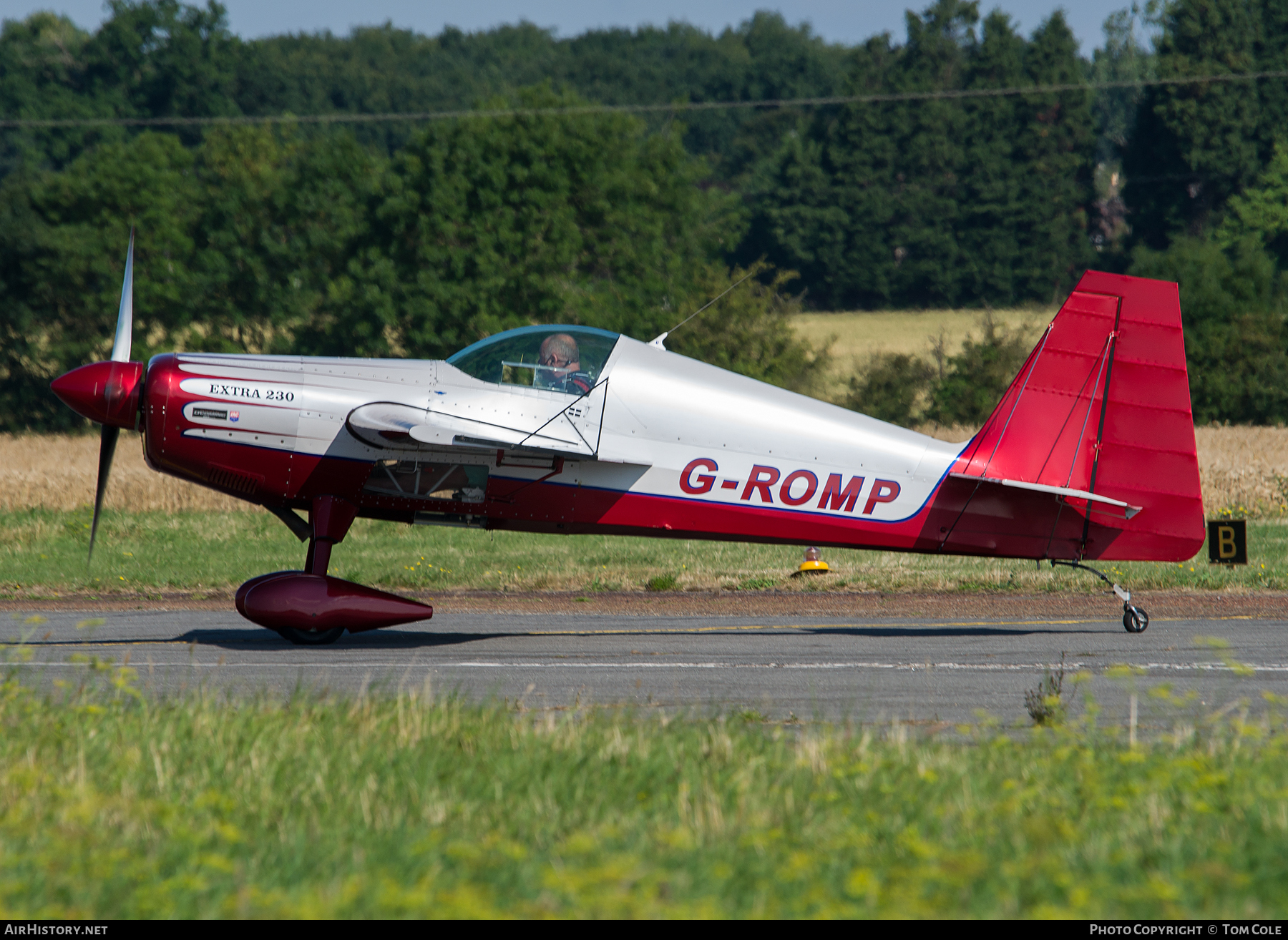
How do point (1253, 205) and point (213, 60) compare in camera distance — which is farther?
point (213, 60)

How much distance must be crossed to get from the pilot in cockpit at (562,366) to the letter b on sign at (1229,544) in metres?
6.12

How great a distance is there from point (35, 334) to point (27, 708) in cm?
4845

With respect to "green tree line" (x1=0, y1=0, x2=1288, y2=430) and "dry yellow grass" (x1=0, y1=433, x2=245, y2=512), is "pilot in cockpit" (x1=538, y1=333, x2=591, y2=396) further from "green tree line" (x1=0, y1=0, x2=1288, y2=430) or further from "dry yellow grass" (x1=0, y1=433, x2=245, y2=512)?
"dry yellow grass" (x1=0, y1=433, x2=245, y2=512)

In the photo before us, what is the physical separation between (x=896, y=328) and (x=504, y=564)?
2442 inches

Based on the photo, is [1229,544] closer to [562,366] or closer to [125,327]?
[562,366]

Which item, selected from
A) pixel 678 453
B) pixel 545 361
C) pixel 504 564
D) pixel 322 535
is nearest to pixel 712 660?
pixel 678 453

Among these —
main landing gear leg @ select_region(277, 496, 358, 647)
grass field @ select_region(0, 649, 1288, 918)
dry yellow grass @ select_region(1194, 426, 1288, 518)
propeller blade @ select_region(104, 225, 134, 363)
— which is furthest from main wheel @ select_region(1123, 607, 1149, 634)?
dry yellow grass @ select_region(1194, 426, 1288, 518)

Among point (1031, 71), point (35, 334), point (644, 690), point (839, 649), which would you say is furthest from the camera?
point (1031, 71)

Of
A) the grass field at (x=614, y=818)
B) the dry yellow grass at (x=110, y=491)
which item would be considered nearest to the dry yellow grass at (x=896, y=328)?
the dry yellow grass at (x=110, y=491)

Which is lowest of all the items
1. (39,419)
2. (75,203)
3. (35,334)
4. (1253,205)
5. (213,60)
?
(39,419)

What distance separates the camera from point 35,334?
4956cm

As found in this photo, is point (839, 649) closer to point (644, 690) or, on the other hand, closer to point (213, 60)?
point (644, 690)

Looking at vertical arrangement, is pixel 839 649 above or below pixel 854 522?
below
